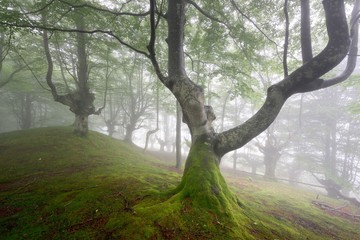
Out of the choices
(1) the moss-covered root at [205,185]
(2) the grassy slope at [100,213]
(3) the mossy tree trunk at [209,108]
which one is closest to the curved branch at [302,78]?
(3) the mossy tree trunk at [209,108]

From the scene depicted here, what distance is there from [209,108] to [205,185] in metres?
1.97

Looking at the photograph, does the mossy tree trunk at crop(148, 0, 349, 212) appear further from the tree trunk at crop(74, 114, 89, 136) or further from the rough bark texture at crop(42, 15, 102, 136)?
the tree trunk at crop(74, 114, 89, 136)

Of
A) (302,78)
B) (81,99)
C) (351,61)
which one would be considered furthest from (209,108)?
(81,99)

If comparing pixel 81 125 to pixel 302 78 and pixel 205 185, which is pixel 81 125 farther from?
pixel 302 78

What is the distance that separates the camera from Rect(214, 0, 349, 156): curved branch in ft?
12.5

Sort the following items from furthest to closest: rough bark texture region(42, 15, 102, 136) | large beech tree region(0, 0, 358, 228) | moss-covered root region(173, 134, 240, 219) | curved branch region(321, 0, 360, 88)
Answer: rough bark texture region(42, 15, 102, 136), curved branch region(321, 0, 360, 88), large beech tree region(0, 0, 358, 228), moss-covered root region(173, 134, 240, 219)

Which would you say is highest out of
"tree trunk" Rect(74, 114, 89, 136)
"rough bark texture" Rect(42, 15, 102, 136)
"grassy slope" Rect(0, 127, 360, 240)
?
"rough bark texture" Rect(42, 15, 102, 136)

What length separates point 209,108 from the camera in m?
4.65

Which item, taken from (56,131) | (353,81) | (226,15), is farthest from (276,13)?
(56,131)

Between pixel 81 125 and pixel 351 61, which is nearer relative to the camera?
pixel 351 61

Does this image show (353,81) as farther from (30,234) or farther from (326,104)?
(30,234)

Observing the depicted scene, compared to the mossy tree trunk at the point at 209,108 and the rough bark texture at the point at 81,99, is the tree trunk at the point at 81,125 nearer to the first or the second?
the rough bark texture at the point at 81,99

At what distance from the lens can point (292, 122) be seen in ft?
72.4

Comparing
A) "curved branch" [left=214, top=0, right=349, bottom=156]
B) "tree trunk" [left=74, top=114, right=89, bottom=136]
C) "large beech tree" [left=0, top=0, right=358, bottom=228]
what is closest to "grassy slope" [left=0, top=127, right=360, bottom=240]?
"large beech tree" [left=0, top=0, right=358, bottom=228]
